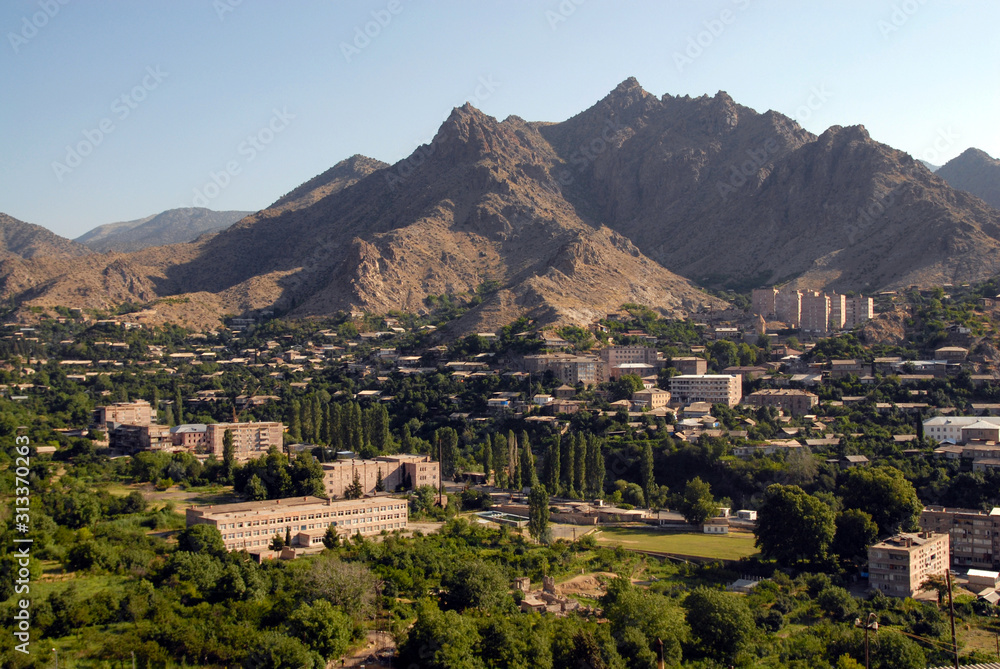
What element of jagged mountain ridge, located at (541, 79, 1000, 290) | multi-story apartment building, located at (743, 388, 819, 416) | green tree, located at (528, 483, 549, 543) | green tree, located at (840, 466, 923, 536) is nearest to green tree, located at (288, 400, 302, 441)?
green tree, located at (528, 483, 549, 543)

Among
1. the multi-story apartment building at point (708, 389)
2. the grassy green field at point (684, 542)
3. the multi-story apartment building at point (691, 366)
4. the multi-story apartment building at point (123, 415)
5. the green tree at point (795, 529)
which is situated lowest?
the grassy green field at point (684, 542)

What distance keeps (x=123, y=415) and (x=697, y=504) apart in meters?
38.6

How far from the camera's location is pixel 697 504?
181 ft

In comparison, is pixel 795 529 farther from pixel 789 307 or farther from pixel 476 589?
pixel 789 307

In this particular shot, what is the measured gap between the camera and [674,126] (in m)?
173

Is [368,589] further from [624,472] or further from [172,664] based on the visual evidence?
[624,472]

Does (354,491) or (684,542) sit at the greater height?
(354,491)

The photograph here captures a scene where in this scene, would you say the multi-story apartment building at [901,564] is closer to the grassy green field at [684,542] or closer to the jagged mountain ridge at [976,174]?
the grassy green field at [684,542]

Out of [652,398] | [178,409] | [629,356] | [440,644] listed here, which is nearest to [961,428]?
[652,398]

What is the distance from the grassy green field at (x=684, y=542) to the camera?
4916 cm

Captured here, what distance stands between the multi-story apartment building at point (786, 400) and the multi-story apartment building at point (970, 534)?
23077mm

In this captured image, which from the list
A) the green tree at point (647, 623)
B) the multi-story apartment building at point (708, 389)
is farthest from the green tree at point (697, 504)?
the multi-story apartment building at point (708, 389)

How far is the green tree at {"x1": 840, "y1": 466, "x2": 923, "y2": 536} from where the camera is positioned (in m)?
49.8

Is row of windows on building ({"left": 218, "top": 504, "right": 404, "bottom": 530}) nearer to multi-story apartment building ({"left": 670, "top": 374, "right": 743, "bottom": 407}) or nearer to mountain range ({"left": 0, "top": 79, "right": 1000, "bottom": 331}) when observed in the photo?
multi-story apartment building ({"left": 670, "top": 374, "right": 743, "bottom": 407})
